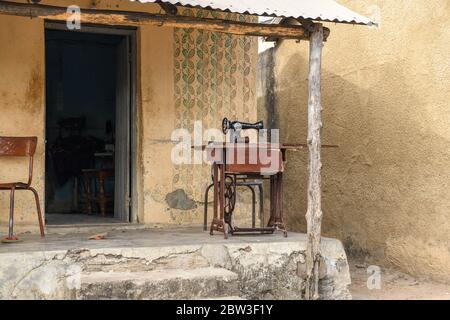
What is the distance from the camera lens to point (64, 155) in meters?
10.5

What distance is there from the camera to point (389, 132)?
27.5 feet

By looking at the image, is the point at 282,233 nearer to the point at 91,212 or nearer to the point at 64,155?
the point at 91,212

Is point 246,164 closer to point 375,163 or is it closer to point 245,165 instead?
point 245,165

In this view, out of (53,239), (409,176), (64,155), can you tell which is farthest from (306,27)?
(64,155)

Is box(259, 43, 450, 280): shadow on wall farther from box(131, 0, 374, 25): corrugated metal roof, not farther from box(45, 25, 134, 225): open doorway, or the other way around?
box(45, 25, 134, 225): open doorway

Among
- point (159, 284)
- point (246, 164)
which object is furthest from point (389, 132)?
point (159, 284)

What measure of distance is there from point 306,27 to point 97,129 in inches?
233

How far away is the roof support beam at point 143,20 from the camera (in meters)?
5.45

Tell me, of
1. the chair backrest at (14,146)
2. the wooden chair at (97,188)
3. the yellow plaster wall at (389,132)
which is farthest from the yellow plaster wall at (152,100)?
the yellow plaster wall at (389,132)

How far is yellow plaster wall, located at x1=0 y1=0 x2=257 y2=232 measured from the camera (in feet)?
23.4

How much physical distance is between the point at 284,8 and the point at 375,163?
3531mm

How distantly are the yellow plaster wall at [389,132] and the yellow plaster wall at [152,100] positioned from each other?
6.02 ft

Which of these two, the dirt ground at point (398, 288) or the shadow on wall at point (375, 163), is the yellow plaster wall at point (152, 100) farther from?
the dirt ground at point (398, 288)
